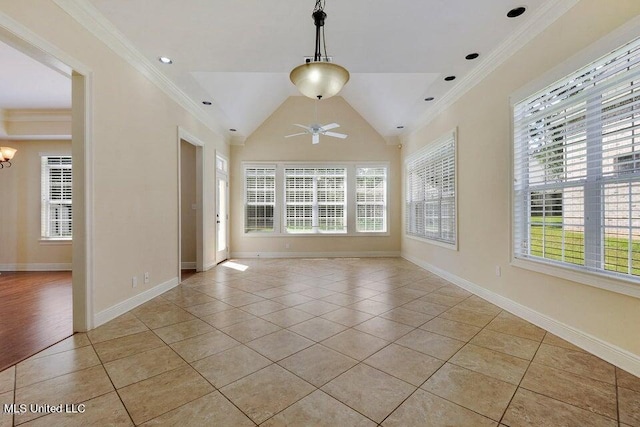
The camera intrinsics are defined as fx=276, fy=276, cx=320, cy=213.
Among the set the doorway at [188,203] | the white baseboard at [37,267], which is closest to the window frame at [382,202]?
the doorway at [188,203]

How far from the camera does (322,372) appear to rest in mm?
1958

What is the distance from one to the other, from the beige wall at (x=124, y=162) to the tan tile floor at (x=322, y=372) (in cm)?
64

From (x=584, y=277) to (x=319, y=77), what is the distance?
2.70 m

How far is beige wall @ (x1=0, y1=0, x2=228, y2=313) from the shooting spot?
248 cm

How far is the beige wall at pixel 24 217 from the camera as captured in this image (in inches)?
214

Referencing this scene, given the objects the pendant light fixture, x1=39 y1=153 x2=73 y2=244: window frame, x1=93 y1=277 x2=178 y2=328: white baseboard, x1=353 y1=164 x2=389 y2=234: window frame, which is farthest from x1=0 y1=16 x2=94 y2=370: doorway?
x1=353 y1=164 x2=389 y2=234: window frame

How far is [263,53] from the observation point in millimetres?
3258

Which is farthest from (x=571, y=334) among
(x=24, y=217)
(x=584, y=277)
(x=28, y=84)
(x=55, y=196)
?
(x=24, y=217)

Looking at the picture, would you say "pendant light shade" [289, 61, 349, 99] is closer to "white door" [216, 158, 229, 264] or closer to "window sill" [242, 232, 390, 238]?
"white door" [216, 158, 229, 264]

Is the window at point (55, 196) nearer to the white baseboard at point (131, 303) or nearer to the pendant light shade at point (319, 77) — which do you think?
the white baseboard at point (131, 303)

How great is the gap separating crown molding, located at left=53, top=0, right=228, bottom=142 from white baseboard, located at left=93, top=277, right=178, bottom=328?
9.00 ft

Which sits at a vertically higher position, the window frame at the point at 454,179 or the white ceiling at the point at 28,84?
the white ceiling at the point at 28,84

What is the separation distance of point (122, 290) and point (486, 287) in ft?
14.5

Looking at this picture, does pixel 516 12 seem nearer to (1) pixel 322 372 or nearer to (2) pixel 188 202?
(1) pixel 322 372
